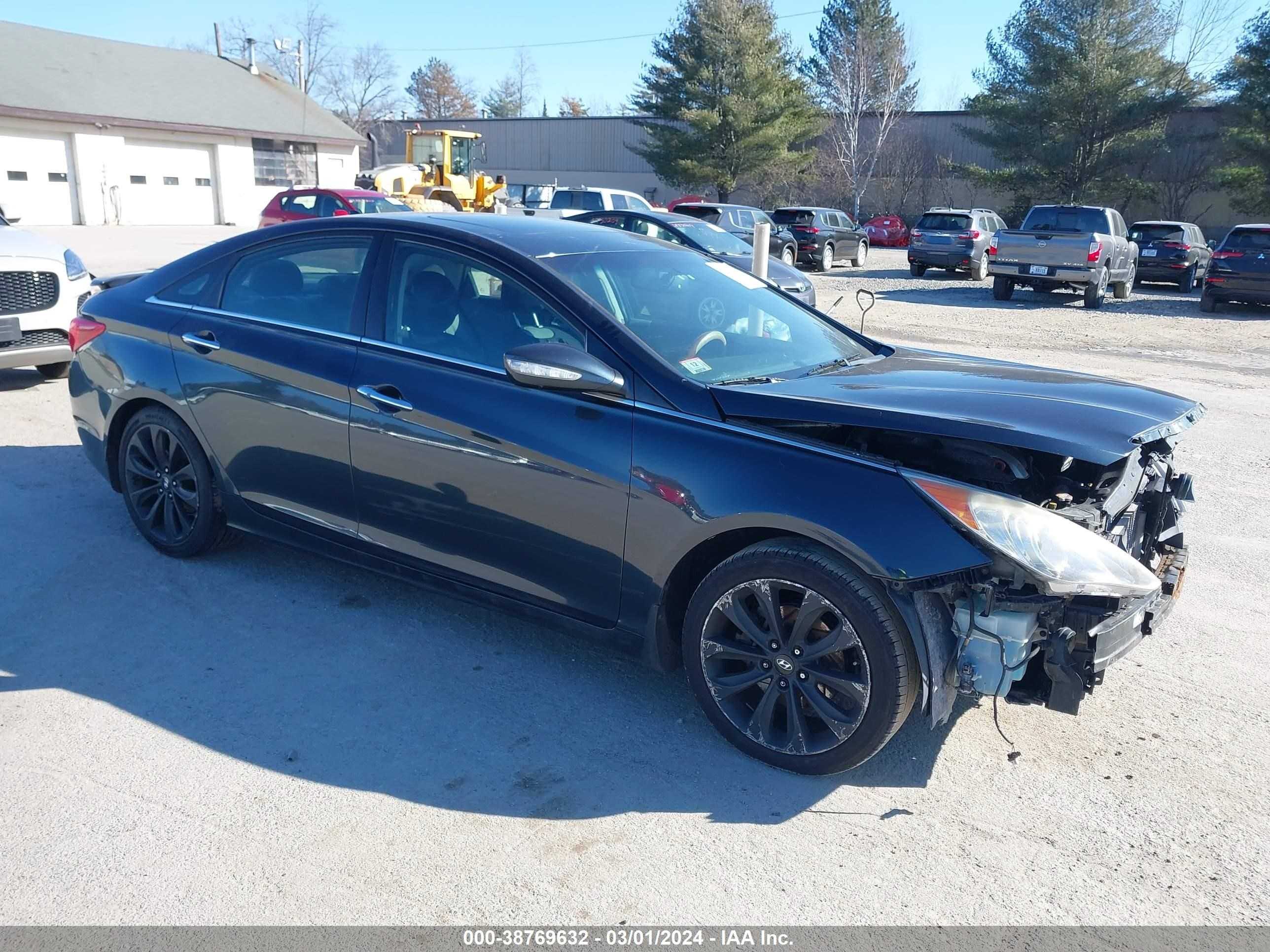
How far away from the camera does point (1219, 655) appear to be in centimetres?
438

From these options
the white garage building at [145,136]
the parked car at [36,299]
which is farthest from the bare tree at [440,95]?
the parked car at [36,299]

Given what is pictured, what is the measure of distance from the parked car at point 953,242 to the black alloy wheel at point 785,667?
2416cm

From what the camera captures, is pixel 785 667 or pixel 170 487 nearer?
pixel 785 667

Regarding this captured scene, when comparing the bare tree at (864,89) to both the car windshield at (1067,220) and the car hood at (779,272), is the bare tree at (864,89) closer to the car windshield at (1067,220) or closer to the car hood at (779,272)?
the car windshield at (1067,220)

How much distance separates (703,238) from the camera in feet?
53.5

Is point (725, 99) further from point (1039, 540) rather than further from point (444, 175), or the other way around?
point (1039, 540)

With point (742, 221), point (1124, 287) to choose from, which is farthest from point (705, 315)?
point (742, 221)

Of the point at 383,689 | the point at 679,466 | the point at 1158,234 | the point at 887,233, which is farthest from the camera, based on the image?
the point at 887,233

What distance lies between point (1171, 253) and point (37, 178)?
36.9 m

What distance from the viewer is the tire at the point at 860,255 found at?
100 feet

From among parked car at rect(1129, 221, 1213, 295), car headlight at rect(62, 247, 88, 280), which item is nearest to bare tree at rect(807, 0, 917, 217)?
parked car at rect(1129, 221, 1213, 295)

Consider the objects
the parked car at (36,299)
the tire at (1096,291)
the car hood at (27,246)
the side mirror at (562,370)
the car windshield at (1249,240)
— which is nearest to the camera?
the side mirror at (562,370)

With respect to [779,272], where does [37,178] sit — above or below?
above

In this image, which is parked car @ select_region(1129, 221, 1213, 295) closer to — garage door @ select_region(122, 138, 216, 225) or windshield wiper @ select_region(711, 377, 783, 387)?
windshield wiper @ select_region(711, 377, 783, 387)
